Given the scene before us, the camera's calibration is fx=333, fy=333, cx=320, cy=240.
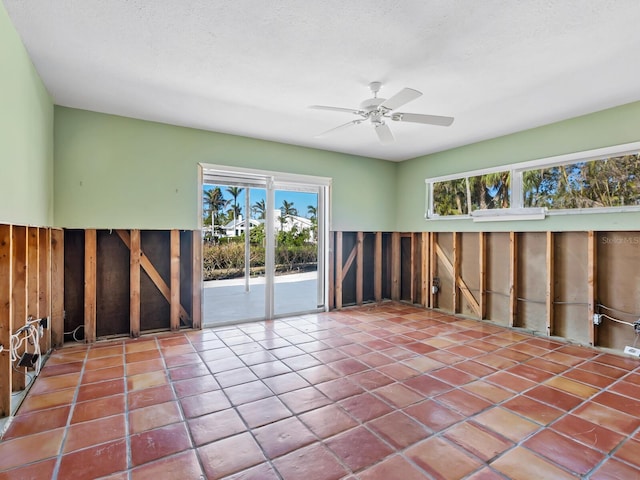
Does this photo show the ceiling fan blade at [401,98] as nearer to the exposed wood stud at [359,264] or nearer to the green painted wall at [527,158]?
the green painted wall at [527,158]

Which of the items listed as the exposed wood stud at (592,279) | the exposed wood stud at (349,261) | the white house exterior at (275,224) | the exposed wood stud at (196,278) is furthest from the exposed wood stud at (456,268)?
the exposed wood stud at (196,278)

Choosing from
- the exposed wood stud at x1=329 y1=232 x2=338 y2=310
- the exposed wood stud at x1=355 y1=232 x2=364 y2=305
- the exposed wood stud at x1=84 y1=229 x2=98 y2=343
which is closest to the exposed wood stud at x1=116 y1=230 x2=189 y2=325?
the exposed wood stud at x1=84 y1=229 x2=98 y2=343

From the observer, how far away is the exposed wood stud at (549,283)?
4.30 metres

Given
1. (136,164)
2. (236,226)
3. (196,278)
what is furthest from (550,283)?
(136,164)

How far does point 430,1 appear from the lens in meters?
2.07

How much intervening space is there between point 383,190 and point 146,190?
4110 millimetres

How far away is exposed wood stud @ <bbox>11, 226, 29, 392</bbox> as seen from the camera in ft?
8.57

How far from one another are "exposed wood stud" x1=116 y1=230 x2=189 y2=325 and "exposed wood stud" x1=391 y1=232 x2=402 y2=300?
3923 mm

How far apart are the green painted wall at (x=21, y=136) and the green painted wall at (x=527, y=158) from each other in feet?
17.8

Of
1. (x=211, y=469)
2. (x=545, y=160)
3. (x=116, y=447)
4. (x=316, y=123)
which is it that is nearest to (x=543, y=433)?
(x=211, y=469)

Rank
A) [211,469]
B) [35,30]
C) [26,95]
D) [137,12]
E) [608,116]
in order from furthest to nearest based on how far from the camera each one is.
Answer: [608,116] → [26,95] → [35,30] → [137,12] → [211,469]

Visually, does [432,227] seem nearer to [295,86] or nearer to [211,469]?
[295,86]

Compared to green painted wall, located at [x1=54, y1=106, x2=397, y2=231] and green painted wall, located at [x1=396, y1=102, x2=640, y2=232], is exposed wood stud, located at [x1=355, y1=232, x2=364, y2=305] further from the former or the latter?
green painted wall, located at [x1=54, y1=106, x2=397, y2=231]

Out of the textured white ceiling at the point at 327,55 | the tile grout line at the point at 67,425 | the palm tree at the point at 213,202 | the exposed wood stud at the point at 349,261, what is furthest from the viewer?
the exposed wood stud at the point at 349,261
